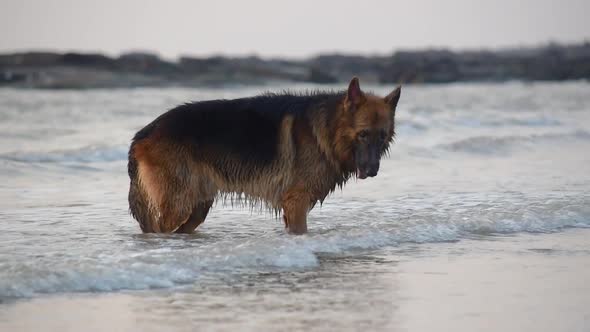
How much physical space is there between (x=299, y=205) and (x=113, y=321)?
2921 millimetres

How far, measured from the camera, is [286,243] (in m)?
7.85

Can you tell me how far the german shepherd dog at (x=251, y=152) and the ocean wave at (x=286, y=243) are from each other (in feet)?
1.12

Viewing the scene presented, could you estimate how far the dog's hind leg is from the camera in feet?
28.9

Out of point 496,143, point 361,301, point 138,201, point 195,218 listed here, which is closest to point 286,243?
point 195,218

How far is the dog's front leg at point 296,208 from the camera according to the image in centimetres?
839

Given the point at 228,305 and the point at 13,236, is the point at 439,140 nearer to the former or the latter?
the point at 13,236

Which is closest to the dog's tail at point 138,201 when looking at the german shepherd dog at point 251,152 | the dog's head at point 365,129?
the german shepherd dog at point 251,152

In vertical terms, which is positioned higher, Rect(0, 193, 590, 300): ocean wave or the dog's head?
the dog's head

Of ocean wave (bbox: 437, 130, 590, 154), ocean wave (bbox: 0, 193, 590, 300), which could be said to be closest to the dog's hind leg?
ocean wave (bbox: 0, 193, 590, 300)

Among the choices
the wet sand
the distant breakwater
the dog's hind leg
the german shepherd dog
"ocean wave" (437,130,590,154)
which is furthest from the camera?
the distant breakwater

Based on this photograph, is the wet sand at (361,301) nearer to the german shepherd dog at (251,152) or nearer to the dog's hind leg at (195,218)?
the german shepherd dog at (251,152)

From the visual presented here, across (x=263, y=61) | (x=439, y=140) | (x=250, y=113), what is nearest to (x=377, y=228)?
(x=250, y=113)

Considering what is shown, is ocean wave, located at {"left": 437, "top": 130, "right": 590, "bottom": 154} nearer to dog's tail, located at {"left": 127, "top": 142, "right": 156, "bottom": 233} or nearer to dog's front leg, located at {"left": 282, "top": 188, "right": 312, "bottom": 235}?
dog's front leg, located at {"left": 282, "top": 188, "right": 312, "bottom": 235}

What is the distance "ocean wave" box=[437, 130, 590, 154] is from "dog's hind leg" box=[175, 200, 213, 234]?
29.7ft
